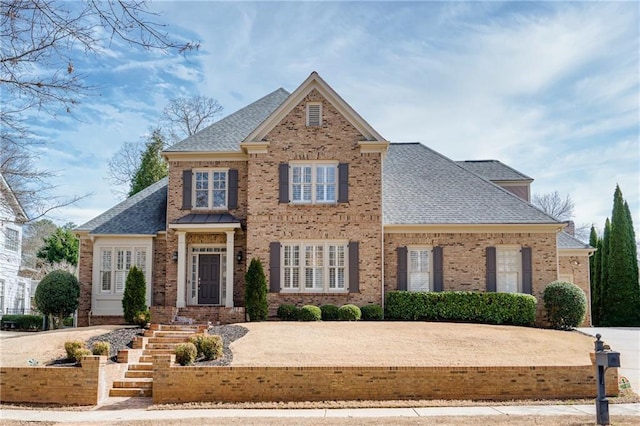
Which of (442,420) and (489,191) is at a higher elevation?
(489,191)

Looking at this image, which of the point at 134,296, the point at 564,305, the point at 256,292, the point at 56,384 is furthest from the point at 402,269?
the point at 56,384

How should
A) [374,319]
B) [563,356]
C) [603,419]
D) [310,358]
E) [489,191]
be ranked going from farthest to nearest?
1. [489,191]
2. [374,319]
3. [563,356]
4. [310,358]
5. [603,419]

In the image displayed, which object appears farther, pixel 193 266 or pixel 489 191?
pixel 489 191

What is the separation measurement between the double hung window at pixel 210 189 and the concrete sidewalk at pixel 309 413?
493 inches

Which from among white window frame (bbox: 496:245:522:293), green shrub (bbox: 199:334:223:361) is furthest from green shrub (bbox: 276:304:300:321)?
white window frame (bbox: 496:245:522:293)

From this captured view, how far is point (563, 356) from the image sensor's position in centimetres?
1589

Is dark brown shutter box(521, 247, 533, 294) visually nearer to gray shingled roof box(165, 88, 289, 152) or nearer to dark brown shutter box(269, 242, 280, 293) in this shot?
dark brown shutter box(269, 242, 280, 293)

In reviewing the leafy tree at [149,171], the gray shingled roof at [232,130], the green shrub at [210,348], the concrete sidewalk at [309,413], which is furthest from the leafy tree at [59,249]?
the concrete sidewalk at [309,413]

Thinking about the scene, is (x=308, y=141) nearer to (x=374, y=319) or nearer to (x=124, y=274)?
(x=374, y=319)

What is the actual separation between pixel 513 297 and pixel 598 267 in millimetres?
15828

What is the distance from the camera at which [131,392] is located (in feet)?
45.6

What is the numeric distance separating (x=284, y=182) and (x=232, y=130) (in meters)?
3.81

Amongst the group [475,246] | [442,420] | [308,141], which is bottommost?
[442,420]

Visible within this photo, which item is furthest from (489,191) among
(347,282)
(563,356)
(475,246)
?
(563,356)
